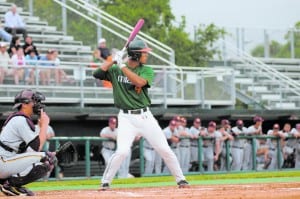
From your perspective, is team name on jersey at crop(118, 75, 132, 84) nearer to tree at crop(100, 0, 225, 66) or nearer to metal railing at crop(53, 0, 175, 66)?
metal railing at crop(53, 0, 175, 66)

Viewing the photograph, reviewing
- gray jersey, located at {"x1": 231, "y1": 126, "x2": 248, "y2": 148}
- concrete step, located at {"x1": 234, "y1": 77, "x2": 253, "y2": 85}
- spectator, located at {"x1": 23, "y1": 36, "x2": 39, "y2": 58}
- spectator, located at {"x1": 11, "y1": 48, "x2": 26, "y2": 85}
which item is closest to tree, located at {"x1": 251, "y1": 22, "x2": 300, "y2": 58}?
concrete step, located at {"x1": 234, "y1": 77, "x2": 253, "y2": 85}

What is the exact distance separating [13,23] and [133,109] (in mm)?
12825

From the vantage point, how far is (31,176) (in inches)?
382

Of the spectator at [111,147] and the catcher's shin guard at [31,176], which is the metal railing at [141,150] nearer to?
the spectator at [111,147]

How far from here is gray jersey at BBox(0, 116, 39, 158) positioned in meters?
9.54

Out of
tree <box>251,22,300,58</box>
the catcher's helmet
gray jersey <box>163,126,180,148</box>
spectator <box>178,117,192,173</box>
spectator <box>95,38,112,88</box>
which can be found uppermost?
tree <box>251,22,300,58</box>

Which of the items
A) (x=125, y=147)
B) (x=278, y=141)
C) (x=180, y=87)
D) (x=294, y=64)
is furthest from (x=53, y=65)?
(x=294, y=64)

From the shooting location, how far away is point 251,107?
2792 centimetres

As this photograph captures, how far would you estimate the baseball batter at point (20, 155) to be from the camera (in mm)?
9594

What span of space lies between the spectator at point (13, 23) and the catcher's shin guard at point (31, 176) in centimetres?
1399

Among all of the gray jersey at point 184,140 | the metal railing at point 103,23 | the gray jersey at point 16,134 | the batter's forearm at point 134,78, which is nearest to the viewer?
the gray jersey at point 16,134

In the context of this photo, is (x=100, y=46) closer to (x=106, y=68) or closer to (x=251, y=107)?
(x=251, y=107)

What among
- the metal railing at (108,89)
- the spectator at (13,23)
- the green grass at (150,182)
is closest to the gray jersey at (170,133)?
the metal railing at (108,89)

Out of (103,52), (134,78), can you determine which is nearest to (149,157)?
(103,52)
